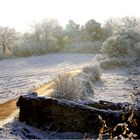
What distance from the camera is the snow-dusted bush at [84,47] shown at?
41.2m

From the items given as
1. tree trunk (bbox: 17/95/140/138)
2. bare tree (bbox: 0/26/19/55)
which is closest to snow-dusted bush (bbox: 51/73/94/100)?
tree trunk (bbox: 17/95/140/138)

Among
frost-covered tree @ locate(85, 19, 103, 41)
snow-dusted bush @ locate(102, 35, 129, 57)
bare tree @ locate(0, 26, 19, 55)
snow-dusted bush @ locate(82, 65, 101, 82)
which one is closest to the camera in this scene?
snow-dusted bush @ locate(82, 65, 101, 82)

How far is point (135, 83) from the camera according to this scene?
17703 millimetres

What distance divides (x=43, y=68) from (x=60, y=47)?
47.6 feet

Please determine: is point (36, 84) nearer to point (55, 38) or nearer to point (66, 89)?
point (66, 89)

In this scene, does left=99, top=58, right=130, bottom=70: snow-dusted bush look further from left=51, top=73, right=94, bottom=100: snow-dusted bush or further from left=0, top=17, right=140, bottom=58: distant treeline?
left=51, top=73, right=94, bottom=100: snow-dusted bush

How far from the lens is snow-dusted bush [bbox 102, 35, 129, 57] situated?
90.6 feet

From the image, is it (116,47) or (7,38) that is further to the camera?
(7,38)

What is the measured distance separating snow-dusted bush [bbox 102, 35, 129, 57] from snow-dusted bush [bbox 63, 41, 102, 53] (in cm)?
1233

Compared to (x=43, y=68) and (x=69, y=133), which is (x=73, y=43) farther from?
(x=69, y=133)

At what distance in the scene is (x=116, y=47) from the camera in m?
27.7

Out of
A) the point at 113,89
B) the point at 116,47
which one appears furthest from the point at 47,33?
the point at 113,89

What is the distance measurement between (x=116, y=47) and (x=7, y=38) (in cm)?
1804

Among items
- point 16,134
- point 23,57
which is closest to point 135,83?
point 16,134
